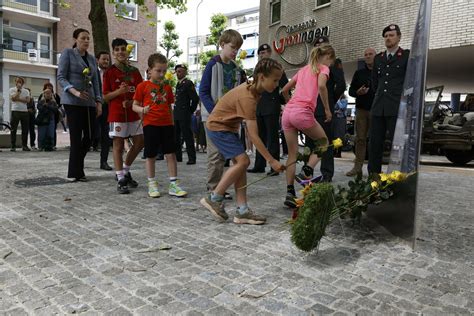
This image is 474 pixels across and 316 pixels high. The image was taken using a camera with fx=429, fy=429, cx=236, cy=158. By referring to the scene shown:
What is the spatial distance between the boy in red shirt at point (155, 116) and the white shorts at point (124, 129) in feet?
1.70

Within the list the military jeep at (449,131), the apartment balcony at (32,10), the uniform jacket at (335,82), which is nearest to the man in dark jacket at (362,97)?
the uniform jacket at (335,82)

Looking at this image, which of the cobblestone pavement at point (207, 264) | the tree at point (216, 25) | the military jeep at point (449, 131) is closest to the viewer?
the cobblestone pavement at point (207, 264)

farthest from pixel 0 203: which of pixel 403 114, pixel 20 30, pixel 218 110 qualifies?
pixel 20 30

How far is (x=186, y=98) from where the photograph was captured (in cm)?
858

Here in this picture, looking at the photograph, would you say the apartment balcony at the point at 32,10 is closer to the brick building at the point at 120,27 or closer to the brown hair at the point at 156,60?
the brick building at the point at 120,27

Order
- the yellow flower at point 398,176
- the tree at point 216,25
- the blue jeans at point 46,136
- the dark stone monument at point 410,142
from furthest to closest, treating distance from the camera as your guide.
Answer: the tree at point 216,25, the blue jeans at point 46,136, the yellow flower at point 398,176, the dark stone monument at point 410,142

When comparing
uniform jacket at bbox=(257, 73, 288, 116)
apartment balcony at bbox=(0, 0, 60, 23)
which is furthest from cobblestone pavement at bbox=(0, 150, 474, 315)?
apartment balcony at bbox=(0, 0, 60, 23)

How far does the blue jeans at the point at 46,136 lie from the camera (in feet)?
38.5

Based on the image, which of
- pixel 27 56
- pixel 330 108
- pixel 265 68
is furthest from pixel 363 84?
pixel 27 56

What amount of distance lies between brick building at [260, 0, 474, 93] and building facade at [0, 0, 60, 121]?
58.2ft

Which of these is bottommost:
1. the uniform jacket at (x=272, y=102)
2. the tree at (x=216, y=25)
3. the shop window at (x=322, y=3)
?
the uniform jacket at (x=272, y=102)

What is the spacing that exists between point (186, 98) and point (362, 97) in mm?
3464

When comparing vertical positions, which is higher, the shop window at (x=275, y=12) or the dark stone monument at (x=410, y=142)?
the shop window at (x=275, y=12)

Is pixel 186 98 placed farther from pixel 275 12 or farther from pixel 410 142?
pixel 275 12
